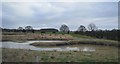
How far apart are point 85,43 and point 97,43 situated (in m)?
1.95

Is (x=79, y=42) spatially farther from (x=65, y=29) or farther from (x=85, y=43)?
(x=65, y=29)

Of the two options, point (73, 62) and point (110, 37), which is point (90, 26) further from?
point (73, 62)

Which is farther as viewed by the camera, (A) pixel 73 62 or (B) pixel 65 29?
(B) pixel 65 29

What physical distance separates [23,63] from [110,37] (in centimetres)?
2813

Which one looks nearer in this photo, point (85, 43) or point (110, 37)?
point (85, 43)

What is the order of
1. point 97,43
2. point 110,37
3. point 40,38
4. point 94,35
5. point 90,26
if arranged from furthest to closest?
point 90,26, point 94,35, point 40,38, point 110,37, point 97,43

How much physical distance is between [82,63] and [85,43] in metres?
20.7

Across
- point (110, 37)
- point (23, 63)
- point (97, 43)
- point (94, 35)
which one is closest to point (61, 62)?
point (23, 63)

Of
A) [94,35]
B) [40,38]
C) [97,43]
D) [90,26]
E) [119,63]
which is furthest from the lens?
[90,26]

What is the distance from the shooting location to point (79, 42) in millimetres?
31719

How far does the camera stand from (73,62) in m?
11.0

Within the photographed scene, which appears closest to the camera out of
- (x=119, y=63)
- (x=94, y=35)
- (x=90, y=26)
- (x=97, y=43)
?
(x=119, y=63)

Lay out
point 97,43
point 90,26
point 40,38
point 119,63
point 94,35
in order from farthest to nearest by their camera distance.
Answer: point 90,26 < point 94,35 < point 40,38 < point 97,43 < point 119,63

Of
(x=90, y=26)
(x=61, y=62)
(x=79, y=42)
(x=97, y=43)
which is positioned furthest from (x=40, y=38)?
(x=61, y=62)
